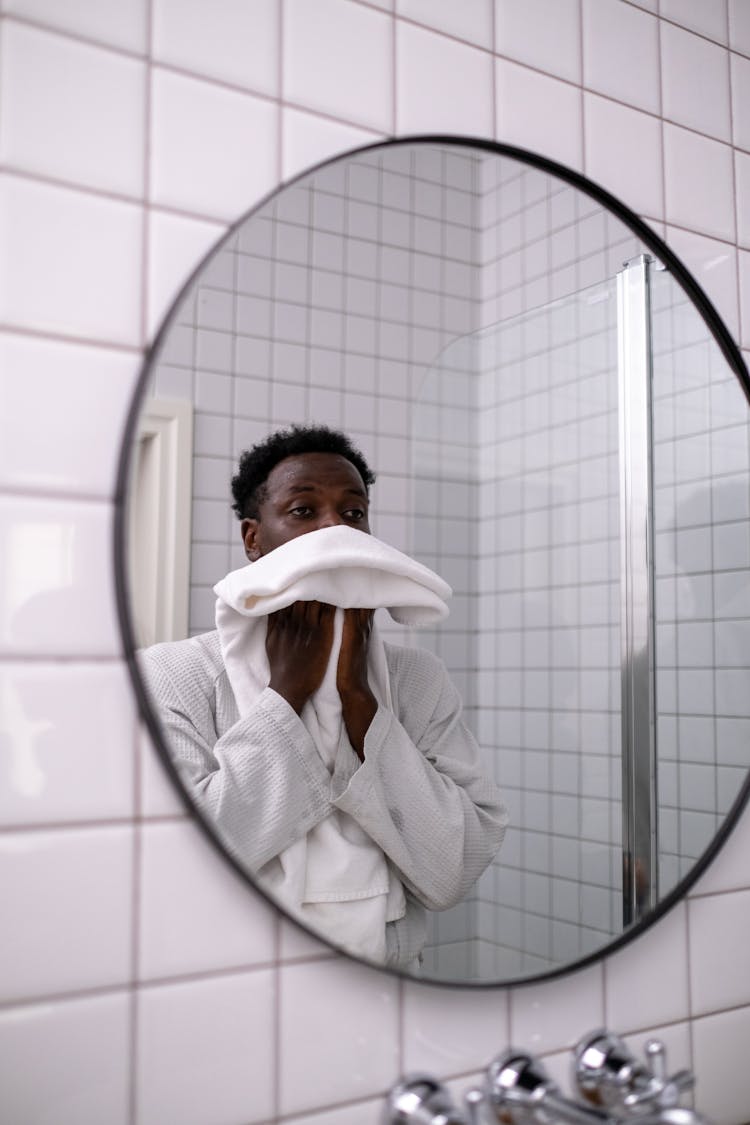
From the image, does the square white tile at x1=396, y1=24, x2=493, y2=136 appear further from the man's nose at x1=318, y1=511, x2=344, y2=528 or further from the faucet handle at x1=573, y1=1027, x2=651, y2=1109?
the faucet handle at x1=573, y1=1027, x2=651, y2=1109

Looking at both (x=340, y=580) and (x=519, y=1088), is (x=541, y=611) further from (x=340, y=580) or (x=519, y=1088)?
(x=519, y=1088)

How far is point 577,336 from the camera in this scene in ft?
3.80

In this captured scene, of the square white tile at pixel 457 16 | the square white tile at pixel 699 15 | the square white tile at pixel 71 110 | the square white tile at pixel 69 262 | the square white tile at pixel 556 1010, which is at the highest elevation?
the square white tile at pixel 699 15

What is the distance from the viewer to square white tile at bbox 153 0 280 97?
91cm

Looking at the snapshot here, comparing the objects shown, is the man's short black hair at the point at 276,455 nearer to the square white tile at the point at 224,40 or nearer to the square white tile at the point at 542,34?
the square white tile at the point at 224,40

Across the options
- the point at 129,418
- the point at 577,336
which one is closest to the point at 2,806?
the point at 129,418

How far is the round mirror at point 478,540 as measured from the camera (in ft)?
2.92

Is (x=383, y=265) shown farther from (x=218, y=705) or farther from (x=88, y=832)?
(x=88, y=832)

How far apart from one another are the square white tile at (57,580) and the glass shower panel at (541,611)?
31 cm

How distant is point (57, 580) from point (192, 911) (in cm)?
32

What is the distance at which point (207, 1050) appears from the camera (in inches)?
34.2

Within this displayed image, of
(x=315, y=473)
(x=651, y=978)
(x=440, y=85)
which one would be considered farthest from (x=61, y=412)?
(x=651, y=978)

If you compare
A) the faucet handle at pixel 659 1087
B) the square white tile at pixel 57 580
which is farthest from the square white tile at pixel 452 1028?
the square white tile at pixel 57 580

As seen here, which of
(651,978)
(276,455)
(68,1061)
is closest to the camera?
(68,1061)
